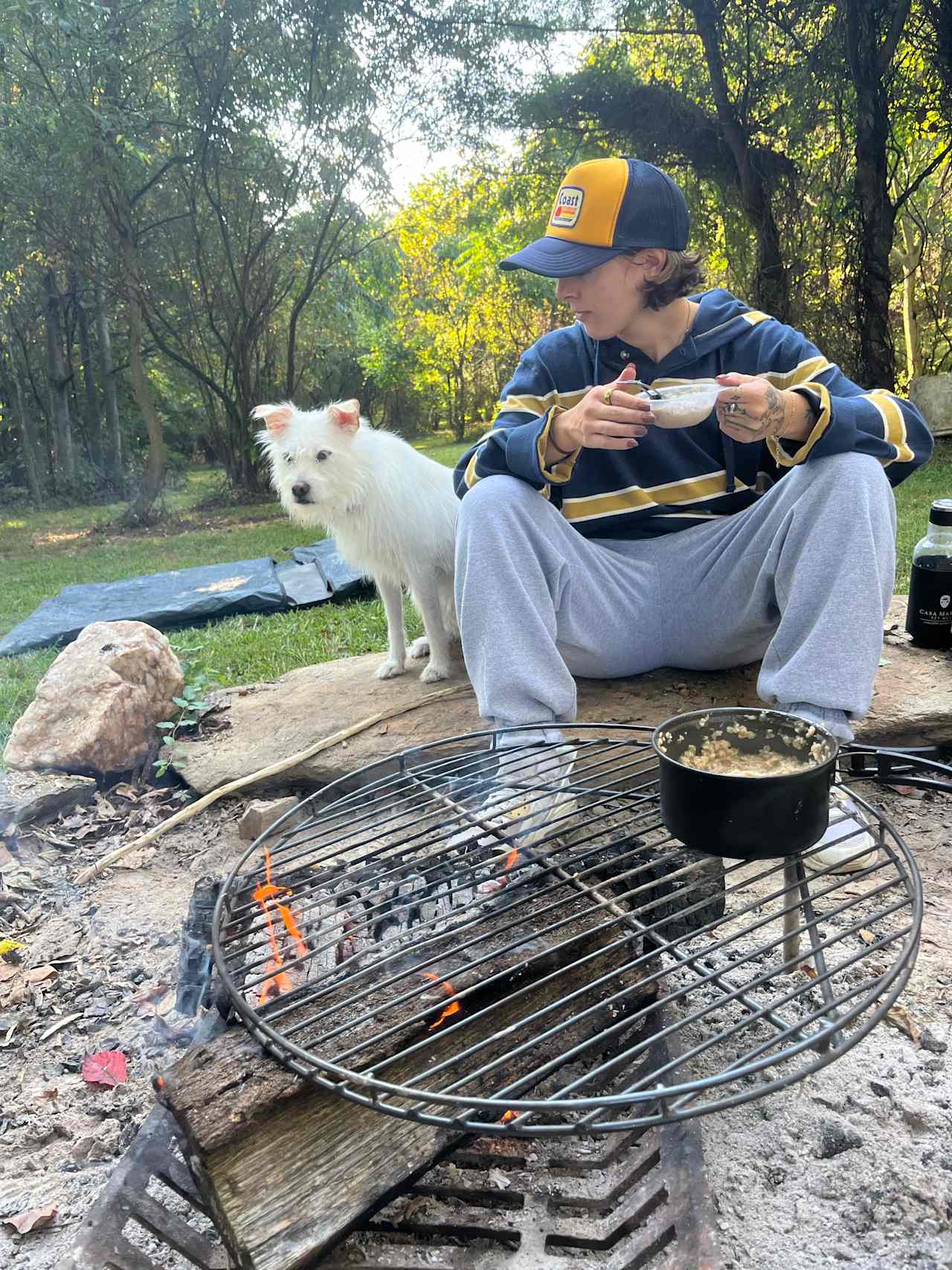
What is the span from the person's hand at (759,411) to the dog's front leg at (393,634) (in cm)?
169

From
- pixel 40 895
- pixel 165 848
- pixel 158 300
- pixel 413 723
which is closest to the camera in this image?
pixel 40 895

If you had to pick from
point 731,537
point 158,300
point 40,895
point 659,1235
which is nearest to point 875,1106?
point 659,1235

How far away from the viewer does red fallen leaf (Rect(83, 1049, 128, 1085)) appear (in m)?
1.54

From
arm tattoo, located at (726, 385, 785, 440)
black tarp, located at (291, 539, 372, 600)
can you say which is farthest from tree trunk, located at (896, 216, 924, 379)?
arm tattoo, located at (726, 385, 785, 440)

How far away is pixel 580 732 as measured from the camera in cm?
231

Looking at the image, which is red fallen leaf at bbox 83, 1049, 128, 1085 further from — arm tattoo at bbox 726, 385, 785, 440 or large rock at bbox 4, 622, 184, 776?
arm tattoo at bbox 726, 385, 785, 440

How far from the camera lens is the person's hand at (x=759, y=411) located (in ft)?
6.16

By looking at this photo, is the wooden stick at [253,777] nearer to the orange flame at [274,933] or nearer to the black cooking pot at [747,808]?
the orange flame at [274,933]

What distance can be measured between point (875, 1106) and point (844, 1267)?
30 cm

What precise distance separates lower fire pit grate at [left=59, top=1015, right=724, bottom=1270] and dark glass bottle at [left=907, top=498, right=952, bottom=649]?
2.12 m

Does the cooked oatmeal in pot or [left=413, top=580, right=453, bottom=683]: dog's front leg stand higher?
the cooked oatmeal in pot

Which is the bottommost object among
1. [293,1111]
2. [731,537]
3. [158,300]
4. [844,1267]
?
[844,1267]

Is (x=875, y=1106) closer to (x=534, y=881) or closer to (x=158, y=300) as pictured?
(x=534, y=881)

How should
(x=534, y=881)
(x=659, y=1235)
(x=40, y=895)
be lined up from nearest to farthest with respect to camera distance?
(x=659, y=1235)
(x=534, y=881)
(x=40, y=895)
